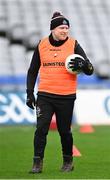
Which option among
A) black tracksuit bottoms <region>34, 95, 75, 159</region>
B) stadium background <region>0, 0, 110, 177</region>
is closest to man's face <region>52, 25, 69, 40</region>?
black tracksuit bottoms <region>34, 95, 75, 159</region>

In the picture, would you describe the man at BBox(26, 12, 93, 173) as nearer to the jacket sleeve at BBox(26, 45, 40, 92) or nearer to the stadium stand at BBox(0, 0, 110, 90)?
the jacket sleeve at BBox(26, 45, 40, 92)

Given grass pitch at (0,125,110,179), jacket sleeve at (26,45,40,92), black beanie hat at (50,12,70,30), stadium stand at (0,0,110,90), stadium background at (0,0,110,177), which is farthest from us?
stadium stand at (0,0,110,90)

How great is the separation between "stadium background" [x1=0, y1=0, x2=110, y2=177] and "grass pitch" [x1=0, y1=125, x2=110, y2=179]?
5.25ft

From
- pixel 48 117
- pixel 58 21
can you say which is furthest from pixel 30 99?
pixel 58 21

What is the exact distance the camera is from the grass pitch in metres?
10.00

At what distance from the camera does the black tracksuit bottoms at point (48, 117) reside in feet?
33.2

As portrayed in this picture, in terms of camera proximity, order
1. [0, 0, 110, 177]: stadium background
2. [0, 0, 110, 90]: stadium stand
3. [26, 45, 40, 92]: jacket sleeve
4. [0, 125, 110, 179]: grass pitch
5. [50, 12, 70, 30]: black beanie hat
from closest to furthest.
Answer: [0, 125, 110, 179]: grass pitch < [50, 12, 70, 30]: black beanie hat < [26, 45, 40, 92]: jacket sleeve < [0, 0, 110, 177]: stadium background < [0, 0, 110, 90]: stadium stand

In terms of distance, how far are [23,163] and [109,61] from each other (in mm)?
16014

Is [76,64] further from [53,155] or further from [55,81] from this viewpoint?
[53,155]

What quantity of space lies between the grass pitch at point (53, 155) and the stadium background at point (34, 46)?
160 centimetres

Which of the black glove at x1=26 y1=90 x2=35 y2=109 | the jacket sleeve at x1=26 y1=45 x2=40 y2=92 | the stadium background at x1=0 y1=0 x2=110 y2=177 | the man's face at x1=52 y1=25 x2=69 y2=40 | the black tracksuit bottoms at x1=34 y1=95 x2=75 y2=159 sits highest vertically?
the man's face at x1=52 y1=25 x2=69 y2=40

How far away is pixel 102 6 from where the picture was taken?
3197 cm

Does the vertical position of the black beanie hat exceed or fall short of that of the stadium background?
it exceeds it

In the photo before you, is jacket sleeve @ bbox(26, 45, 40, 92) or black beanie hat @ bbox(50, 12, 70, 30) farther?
jacket sleeve @ bbox(26, 45, 40, 92)
